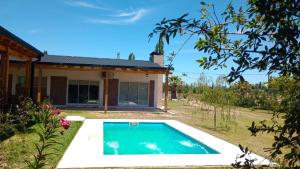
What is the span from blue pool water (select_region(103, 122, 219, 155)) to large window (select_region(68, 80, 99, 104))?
9.92 meters

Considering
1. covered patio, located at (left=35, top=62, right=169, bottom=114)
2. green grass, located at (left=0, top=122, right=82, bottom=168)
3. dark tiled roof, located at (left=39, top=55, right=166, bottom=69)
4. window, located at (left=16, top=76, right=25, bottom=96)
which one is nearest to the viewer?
green grass, located at (left=0, top=122, right=82, bottom=168)

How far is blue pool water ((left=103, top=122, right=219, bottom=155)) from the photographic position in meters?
11.1

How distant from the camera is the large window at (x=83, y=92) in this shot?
2597 cm

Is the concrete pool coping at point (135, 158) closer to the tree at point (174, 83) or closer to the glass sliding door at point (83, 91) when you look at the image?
the glass sliding door at point (83, 91)

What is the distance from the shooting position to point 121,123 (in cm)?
1700

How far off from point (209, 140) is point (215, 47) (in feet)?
33.7

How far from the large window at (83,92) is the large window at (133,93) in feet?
7.05

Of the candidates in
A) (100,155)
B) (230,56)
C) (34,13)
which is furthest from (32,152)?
(34,13)

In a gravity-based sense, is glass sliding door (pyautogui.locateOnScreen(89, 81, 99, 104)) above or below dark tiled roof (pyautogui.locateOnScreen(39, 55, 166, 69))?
below

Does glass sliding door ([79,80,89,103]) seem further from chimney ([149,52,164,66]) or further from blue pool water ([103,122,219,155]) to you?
blue pool water ([103,122,219,155])

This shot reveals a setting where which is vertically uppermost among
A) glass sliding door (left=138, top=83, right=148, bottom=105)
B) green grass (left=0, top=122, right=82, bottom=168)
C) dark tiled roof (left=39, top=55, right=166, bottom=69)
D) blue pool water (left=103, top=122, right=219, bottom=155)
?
dark tiled roof (left=39, top=55, right=166, bottom=69)

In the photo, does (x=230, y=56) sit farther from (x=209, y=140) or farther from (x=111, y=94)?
(x=111, y=94)

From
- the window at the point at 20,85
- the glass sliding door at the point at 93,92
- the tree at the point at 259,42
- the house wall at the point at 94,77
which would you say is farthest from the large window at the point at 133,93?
the tree at the point at 259,42

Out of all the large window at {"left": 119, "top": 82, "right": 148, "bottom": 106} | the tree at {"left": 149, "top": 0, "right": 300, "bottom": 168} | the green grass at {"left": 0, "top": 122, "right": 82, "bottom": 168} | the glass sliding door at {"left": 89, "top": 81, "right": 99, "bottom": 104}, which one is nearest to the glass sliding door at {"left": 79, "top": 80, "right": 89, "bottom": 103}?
the glass sliding door at {"left": 89, "top": 81, "right": 99, "bottom": 104}
